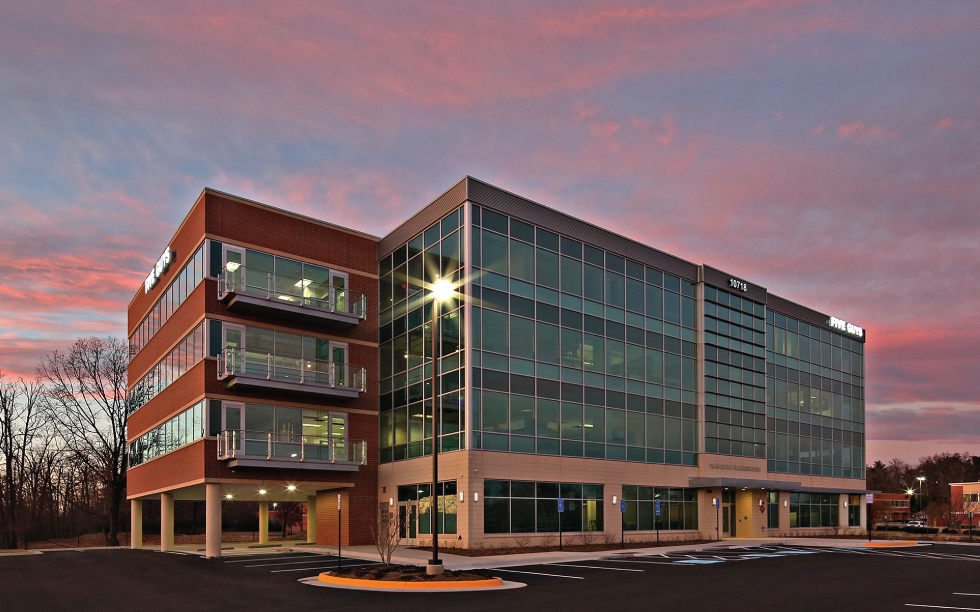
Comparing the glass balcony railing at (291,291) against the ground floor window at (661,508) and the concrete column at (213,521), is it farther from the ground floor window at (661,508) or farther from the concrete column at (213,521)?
the ground floor window at (661,508)

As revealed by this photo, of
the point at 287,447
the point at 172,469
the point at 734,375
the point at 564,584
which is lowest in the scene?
the point at 564,584

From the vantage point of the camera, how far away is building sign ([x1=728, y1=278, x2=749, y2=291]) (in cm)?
4593

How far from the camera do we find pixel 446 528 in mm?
31719

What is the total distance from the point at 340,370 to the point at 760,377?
2772cm

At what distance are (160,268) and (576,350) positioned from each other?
2251 cm

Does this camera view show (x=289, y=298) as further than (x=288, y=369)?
Yes

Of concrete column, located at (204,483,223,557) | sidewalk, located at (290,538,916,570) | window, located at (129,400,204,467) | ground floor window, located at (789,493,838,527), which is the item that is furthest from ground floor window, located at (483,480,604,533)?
ground floor window, located at (789,493,838,527)

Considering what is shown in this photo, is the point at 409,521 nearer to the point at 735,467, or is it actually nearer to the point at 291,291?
the point at 291,291

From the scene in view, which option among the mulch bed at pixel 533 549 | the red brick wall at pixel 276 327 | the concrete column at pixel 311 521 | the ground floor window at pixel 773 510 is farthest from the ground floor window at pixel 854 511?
the concrete column at pixel 311 521

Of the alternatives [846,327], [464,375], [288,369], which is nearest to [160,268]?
[288,369]

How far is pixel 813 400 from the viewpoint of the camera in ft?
175

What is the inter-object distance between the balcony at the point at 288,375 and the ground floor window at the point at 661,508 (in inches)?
584

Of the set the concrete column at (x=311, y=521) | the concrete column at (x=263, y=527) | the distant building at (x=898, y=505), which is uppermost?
the concrete column at (x=311, y=521)

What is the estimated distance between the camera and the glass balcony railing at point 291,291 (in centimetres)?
3244
